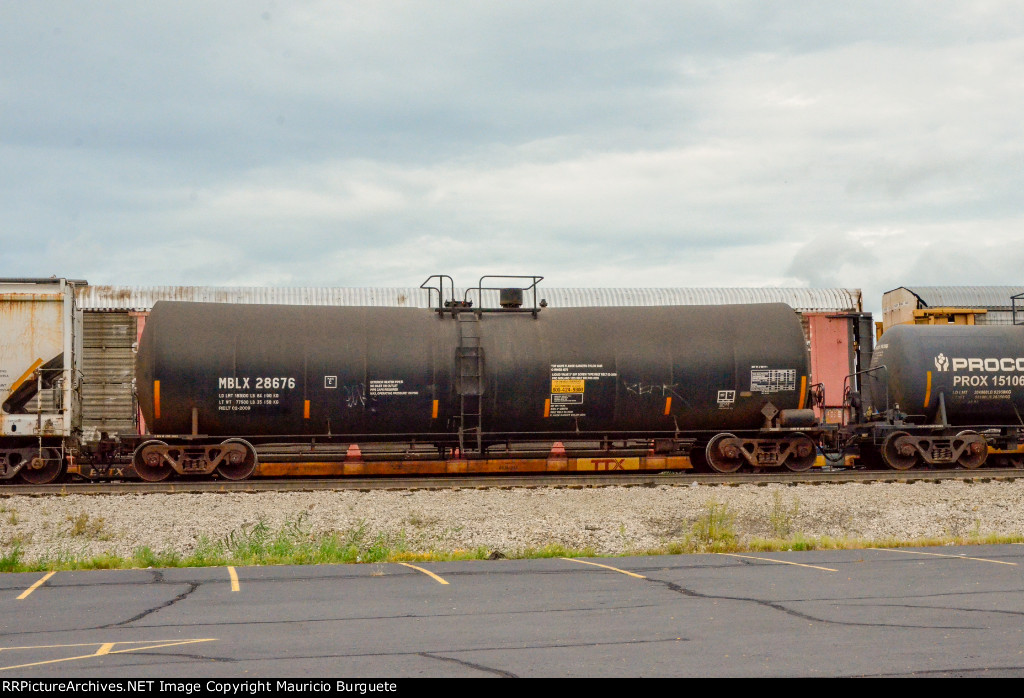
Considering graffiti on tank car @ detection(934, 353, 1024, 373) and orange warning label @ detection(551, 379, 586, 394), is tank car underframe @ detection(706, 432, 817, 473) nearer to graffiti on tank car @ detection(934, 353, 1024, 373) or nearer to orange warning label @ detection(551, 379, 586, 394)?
orange warning label @ detection(551, 379, 586, 394)

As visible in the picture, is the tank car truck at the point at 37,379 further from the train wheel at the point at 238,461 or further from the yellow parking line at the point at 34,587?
the yellow parking line at the point at 34,587

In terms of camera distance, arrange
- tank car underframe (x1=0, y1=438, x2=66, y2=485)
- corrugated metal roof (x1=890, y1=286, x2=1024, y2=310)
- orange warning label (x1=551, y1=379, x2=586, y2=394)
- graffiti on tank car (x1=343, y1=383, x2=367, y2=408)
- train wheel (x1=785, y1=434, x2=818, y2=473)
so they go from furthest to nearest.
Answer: corrugated metal roof (x1=890, y1=286, x2=1024, y2=310), train wheel (x1=785, y1=434, x2=818, y2=473), orange warning label (x1=551, y1=379, x2=586, y2=394), graffiti on tank car (x1=343, y1=383, x2=367, y2=408), tank car underframe (x1=0, y1=438, x2=66, y2=485)

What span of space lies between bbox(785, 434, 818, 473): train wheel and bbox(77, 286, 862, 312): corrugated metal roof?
26.2 ft

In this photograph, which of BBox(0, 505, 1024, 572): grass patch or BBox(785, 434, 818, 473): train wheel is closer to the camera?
BBox(0, 505, 1024, 572): grass patch

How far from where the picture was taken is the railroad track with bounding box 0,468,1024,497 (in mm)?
16609

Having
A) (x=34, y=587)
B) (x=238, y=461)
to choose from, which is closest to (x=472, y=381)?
(x=238, y=461)

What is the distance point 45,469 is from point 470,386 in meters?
8.68

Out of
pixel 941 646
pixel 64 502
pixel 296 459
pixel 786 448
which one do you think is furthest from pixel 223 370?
pixel 941 646

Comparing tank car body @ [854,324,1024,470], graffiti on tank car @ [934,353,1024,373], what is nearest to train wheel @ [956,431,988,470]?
tank car body @ [854,324,1024,470]

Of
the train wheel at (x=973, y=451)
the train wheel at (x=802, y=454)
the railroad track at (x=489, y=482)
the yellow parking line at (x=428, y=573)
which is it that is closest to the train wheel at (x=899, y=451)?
the train wheel at (x=973, y=451)

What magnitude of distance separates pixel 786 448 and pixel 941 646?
13.7 metres

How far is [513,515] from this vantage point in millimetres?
14312

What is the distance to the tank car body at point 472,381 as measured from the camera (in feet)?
58.6

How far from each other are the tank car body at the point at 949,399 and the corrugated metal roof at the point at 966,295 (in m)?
9.50
